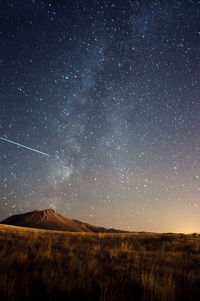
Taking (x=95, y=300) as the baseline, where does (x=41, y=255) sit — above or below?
below

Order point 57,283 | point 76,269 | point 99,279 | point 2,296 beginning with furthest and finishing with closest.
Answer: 1. point 76,269
2. point 99,279
3. point 57,283
4. point 2,296

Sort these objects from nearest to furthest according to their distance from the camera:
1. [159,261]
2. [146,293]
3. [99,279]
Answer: [146,293], [99,279], [159,261]

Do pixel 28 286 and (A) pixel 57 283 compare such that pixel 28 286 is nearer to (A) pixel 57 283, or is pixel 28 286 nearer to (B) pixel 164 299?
(A) pixel 57 283

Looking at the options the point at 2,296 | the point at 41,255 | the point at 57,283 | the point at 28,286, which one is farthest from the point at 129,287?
the point at 41,255

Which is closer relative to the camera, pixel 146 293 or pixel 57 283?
pixel 146 293

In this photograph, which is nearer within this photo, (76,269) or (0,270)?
(0,270)

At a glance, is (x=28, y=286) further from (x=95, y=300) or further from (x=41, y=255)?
(x=41, y=255)

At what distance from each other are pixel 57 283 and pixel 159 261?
3.10 m

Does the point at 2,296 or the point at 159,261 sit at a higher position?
the point at 2,296

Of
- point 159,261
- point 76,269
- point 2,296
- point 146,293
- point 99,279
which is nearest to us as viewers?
point 2,296

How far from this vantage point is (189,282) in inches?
126

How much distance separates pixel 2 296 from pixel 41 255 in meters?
2.87

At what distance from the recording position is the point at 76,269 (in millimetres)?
→ 3746

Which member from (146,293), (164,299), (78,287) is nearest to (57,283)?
(78,287)
